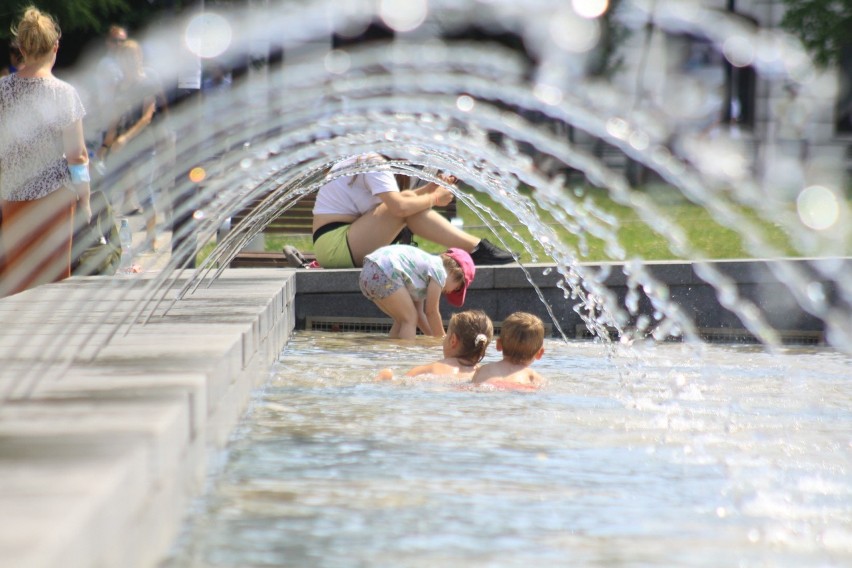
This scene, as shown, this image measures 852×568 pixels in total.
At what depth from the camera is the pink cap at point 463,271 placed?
27.0 ft

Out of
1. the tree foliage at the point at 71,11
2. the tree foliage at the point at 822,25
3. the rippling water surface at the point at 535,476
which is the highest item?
the tree foliage at the point at 822,25

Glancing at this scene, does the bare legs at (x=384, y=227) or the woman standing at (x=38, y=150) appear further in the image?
the bare legs at (x=384, y=227)

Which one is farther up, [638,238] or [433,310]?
[638,238]

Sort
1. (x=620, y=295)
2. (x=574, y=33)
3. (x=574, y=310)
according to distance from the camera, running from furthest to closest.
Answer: (x=574, y=33) < (x=620, y=295) < (x=574, y=310)

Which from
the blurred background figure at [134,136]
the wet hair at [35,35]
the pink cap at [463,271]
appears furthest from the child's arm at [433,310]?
the blurred background figure at [134,136]

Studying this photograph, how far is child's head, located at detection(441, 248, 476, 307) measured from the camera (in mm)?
8195

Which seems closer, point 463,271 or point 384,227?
point 463,271

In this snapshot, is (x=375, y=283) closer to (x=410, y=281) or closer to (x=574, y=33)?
(x=410, y=281)

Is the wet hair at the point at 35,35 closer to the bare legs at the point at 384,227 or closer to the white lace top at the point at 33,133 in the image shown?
the white lace top at the point at 33,133

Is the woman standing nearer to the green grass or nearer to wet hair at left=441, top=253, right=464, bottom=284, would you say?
wet hair at left=441, top=253, right=464, bottom=284

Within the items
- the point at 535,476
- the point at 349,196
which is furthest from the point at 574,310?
the point at 535,476

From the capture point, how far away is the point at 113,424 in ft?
9.38

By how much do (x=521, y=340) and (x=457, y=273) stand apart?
7.12ft

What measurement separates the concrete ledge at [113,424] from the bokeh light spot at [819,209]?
1301cm
